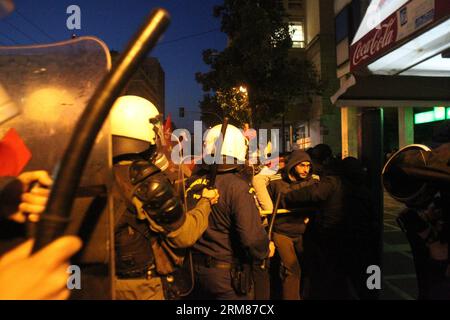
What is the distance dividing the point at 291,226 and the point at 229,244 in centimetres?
155

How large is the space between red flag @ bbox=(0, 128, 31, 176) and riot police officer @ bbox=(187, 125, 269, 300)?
160cm

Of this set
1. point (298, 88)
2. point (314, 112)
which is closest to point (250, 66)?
point (298, 88)

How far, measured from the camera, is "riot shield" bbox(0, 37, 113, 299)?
1.37m

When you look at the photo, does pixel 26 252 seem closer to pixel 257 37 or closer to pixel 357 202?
pixel 357 202

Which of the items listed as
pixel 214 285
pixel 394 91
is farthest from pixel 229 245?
pixel 394 91

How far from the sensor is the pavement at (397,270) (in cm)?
429

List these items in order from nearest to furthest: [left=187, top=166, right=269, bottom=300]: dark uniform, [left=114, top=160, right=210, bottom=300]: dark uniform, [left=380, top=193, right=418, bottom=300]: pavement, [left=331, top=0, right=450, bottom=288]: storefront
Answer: [left=114, top=160, right=210, bottom=300]: dark uniform
[left=187, top=166, right=269, bottom=300]: dark uniform
[left=331, top=0, right=450, bottom=288]: storefront
[left=380, top=193, right=418, bottom=300]: pavement

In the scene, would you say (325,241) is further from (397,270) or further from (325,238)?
(397,270)

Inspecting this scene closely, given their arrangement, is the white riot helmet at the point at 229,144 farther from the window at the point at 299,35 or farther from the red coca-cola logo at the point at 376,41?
the window at the point at 299,35

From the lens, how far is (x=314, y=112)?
24.4 m

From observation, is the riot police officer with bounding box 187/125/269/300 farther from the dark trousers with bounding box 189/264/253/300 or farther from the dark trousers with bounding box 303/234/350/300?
the dark trousers with bounding box 303/234/350/300

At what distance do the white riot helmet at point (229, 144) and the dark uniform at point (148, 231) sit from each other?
3.11 ft

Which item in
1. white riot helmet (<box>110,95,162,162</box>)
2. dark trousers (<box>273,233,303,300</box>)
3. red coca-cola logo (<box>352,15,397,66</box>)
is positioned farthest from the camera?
dark trousers (<box>273,233,303,300</box>)

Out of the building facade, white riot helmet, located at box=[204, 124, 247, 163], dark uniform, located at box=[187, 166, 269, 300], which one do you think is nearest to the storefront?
white riot helmet, located at box=[204, 124, 247, 163]
